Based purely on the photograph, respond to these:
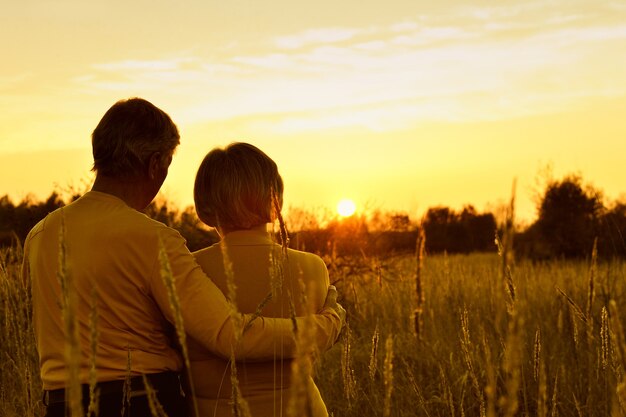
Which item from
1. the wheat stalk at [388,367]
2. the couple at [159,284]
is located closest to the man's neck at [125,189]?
the couple at [159,284]

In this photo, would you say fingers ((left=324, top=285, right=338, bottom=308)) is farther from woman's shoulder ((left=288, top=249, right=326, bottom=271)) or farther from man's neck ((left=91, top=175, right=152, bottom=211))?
man's neck ((left=91, top=175, right=152, bottom=211))

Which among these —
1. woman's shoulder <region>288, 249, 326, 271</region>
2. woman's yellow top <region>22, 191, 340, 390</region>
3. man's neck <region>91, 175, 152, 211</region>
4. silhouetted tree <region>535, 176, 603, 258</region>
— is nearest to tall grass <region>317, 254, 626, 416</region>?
woman's shoulder <region>288, 249, 326, 271</region>

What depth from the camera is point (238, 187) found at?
2613mm

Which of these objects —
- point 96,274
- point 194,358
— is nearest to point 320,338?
point 194,358

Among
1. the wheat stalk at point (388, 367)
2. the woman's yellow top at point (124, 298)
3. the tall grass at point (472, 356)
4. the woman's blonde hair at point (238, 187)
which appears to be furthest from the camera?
the tall grass at point (472, 356)

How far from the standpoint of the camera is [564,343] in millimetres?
5441

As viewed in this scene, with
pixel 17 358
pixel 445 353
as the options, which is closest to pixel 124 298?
pixel 17 358

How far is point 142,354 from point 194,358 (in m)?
0.23

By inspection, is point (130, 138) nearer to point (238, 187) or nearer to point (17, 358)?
point (238, 187)

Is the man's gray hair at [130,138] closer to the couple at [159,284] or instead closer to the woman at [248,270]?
the couple at [159,284]

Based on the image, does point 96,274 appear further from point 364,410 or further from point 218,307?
point 364,410

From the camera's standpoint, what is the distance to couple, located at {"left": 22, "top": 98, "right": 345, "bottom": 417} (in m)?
2.30

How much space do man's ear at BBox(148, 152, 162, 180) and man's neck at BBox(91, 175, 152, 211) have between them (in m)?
0.05

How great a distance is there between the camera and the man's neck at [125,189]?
2520 millimetres
